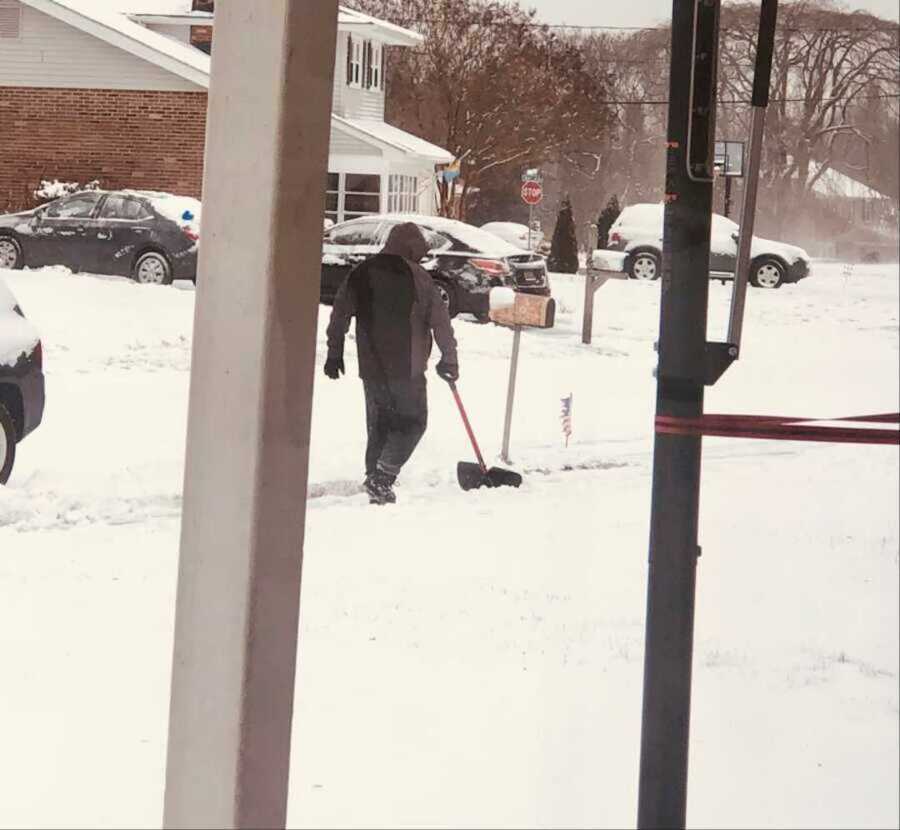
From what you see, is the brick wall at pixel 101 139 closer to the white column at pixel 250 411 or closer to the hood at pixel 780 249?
the white column at pixel 250 411

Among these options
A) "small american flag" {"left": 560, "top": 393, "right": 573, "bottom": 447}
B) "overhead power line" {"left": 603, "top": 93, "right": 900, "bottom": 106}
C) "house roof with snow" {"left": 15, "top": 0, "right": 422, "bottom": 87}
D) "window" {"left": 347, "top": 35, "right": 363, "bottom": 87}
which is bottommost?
"small american flag" {"left": 560, "top": 393, "right": 573, "bottom": 447}

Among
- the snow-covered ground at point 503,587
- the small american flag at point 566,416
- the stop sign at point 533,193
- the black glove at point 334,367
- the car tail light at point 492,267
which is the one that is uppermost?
the stop sign at point 533,193

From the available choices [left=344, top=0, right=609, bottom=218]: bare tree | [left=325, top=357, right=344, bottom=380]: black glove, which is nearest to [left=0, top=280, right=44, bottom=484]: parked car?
[left=325, top=357, right=344, bottom=380]: black glove

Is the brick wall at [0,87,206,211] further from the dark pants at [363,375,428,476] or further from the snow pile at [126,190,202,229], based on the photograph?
the dark pants at [363,375,428,476]

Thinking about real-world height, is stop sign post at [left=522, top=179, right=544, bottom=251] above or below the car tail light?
above

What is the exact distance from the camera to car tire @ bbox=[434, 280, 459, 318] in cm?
321

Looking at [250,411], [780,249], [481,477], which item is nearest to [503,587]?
[481,477]

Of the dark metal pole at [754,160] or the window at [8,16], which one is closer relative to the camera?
the dark metal pole at [754,160]

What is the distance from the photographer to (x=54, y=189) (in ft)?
11.0

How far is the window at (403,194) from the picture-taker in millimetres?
3180

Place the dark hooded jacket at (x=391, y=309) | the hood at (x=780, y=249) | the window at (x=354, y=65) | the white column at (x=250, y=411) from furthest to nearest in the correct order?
1. the dark hooded jacket at (x=391, y=309)
2. the window at (x=354, y=65)
3. the hood at (x=780, y=249)
4. the white column at (x=250, y=411)

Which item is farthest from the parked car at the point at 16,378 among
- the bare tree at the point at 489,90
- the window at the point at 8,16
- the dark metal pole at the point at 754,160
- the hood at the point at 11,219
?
the dark metal pole at the point at 754,160

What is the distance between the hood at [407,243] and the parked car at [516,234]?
0.41 ft

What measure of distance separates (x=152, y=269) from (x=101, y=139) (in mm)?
267
